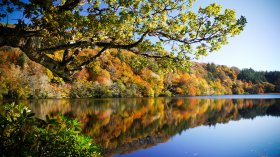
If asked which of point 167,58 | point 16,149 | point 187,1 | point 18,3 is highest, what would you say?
point 187,1

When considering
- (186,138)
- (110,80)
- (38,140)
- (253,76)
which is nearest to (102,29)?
(38,140)

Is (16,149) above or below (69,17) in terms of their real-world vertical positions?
below

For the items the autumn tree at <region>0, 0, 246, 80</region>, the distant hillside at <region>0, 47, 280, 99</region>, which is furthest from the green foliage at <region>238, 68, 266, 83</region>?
the autumn tree at <region>0, 0, 246, 80</region>

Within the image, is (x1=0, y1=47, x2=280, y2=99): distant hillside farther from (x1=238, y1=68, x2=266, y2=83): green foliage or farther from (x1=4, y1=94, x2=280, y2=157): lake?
(x1=238, y1=68, x2=266, y2=83): green foliage

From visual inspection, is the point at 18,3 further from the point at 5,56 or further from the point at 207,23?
the point at 5,56

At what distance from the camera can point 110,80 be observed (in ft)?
284

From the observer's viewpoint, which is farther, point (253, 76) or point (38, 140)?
point (253, 76)

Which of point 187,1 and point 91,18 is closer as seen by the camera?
point 91,18

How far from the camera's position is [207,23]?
960 centimetres

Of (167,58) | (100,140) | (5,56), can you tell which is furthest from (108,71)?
(167,58)

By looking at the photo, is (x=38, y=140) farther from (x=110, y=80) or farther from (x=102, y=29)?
(x=110, y=80)

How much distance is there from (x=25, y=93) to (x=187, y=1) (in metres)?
54.4

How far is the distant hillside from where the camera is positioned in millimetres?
32681

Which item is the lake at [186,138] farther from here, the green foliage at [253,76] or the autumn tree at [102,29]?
the green foliage at [253,76]
